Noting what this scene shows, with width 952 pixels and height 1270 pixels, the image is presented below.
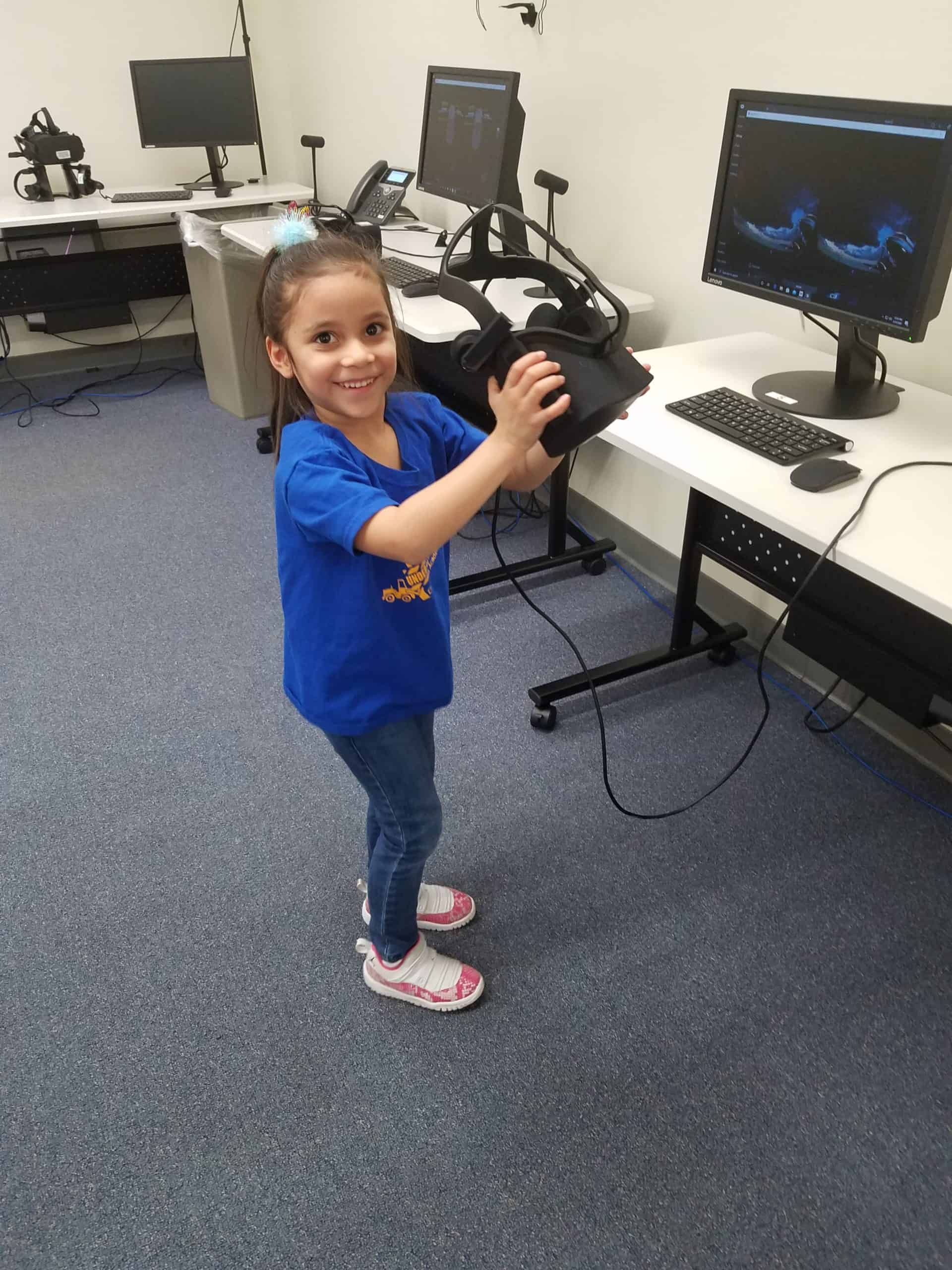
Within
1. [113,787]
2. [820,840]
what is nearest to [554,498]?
[820,840]

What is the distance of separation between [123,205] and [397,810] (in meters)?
3.21

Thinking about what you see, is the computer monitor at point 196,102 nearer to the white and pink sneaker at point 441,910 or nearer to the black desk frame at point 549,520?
the black desk frame at point 549,520

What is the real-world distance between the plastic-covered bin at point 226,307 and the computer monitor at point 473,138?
80cm

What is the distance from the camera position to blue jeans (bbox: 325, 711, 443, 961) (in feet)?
3.71

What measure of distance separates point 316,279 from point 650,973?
45.4 inches

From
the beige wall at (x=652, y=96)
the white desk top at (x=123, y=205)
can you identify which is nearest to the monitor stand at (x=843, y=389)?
the beige wall at (x=652, y=96)

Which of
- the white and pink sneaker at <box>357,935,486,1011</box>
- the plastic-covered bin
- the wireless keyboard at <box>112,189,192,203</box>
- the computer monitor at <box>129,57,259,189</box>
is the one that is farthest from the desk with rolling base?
the computer monitor at <box>129,57,259,189</box>

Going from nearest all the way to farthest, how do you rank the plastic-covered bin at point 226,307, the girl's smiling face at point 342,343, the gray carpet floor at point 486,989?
the girl's smiling face at point 342,343 < the gray carpet floor at point 486,989 < the plastic-covered bin at point 226,307

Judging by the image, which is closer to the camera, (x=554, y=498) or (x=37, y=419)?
(x=554, y=498)

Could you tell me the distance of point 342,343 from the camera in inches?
37.6

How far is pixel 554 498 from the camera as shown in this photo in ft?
8.09

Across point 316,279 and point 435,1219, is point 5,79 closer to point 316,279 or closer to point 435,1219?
point 316,279

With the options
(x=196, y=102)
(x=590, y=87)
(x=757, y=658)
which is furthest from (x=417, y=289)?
(x=196, y=102)

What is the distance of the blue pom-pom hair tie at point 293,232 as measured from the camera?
101 centimetres
